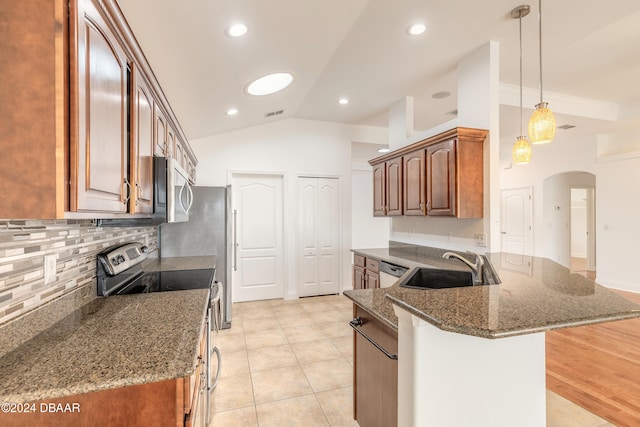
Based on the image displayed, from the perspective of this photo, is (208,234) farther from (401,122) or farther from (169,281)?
(401,122)

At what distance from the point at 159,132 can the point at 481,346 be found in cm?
216

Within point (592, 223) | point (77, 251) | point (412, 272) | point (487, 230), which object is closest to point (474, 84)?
point (487, 230)

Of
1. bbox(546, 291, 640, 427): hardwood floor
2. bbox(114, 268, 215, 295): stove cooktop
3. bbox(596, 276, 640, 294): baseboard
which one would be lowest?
bbox(546, 291, 640, 427): hardwood floor

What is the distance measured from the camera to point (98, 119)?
1038 millimetres

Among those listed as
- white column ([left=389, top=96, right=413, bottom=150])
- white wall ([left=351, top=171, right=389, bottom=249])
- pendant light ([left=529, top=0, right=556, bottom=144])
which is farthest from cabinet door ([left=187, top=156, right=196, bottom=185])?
pendant light ([left=529, top=0, right=556, bottom=144])

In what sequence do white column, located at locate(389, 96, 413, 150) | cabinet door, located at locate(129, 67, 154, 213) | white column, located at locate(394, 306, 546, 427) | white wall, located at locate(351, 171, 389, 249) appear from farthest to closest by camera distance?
white wall, located at locate(351, 171, 389, 249) → white column, located at locate(389, 96, 413, 150) → cabinet door, located at locate(129, 67, 154, 213) → white column, located at locate(394, 306, 546, 427)

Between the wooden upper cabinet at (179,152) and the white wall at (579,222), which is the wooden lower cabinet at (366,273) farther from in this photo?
the white wall at (579,222)

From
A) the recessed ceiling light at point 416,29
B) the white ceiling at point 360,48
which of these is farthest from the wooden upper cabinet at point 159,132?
the recessed ceiling light at point 416,29

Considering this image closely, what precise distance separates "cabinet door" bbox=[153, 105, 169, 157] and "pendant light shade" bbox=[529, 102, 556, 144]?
2553 millimetres

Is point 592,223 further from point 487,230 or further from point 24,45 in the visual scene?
point 24,45

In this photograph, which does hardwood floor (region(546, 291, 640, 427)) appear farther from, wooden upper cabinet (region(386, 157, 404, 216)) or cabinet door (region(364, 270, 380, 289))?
wooden upper cabinet (region(386, 157, 404, 216))

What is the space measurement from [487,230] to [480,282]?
1339mm

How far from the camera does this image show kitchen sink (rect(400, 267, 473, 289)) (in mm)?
2422

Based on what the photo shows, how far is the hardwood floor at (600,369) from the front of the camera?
2.12 meters
